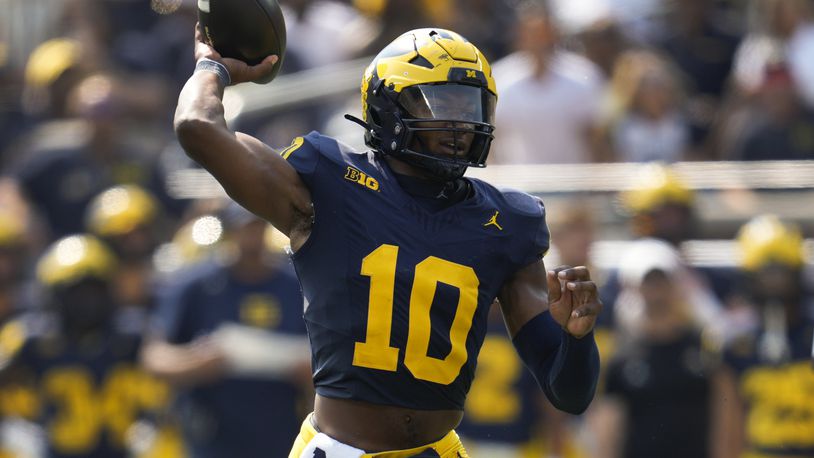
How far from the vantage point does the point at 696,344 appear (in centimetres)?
781

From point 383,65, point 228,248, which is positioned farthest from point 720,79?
point 383,65

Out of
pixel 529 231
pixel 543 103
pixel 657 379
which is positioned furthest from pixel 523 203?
pixel 543 103

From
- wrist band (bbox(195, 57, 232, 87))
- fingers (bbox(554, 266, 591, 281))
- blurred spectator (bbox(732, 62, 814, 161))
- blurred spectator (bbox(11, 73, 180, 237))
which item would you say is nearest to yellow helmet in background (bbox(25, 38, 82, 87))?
blurred spectator (bbox(11, 73, 180, 237))

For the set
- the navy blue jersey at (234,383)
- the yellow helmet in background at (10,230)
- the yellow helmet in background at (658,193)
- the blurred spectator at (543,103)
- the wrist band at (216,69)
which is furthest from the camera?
the yellow helmet in background at (10,230)

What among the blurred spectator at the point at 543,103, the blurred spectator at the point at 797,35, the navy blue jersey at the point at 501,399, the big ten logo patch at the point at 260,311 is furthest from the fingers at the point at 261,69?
the blurred spectator at the point at 797,35

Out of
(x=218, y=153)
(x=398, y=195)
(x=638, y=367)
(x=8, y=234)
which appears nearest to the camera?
(x=218, y=153)

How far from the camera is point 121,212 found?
920 centimetres

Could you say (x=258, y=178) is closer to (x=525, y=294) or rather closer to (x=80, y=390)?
(x=525, y=294)

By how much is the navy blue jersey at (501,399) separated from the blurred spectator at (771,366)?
979 mm

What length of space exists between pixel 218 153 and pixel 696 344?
167 inches

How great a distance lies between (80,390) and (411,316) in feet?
15.9

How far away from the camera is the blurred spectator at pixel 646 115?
8.95 meters

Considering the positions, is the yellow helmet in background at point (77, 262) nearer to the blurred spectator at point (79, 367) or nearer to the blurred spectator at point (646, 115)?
the blurred spectator at point (79, 367)

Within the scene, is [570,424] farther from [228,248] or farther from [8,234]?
[8,234]
